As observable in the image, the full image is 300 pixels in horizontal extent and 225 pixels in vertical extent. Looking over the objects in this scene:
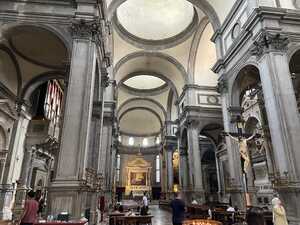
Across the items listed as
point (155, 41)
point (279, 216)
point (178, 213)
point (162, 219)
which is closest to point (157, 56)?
point (155, 41)

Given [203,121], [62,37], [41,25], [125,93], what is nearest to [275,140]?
[62,37]

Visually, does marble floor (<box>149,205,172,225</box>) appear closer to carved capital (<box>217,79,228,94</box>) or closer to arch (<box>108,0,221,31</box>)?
carved capital (<box>217,79,228,94</box>)

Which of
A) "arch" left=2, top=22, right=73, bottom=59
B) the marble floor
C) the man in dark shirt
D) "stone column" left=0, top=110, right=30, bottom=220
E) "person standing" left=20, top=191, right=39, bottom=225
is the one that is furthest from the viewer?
the marble floor

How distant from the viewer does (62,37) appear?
8375 millimetres

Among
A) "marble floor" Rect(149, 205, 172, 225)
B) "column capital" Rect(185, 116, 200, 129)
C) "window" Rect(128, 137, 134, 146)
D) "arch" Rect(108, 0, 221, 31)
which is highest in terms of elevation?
"arch" Rect(108, 0, 221, 31)

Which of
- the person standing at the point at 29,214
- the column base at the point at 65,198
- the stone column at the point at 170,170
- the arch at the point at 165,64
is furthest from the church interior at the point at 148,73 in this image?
the person standing at the point at 29,214

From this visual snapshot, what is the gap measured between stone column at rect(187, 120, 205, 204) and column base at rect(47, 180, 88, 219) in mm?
12038

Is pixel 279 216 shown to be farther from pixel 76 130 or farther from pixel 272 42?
pixel 272 42

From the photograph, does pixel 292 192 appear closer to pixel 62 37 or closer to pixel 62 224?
pixel 62 224

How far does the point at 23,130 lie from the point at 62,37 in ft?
25.4

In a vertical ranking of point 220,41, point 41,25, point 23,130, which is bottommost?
point 23,130

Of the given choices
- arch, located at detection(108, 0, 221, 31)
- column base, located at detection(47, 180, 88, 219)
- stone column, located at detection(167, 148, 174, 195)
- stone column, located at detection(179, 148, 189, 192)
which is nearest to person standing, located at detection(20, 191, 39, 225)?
column base, located at detection(47, 180, 88, 219)

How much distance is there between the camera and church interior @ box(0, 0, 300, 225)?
25.4 feet

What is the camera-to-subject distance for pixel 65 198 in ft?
21.3
